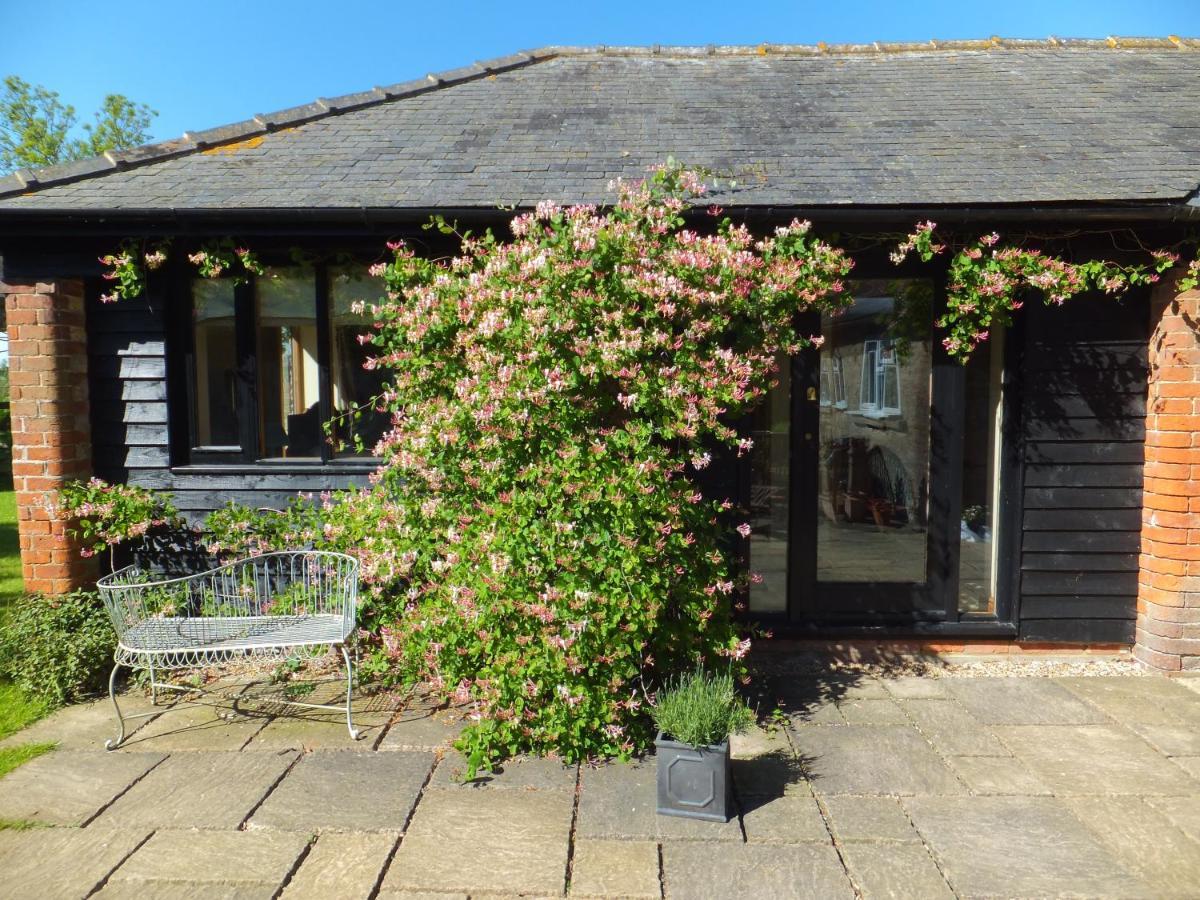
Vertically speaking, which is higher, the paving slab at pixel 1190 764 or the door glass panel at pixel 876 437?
the door glass panel at pixel 876 437

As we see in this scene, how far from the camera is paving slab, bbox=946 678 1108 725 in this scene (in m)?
4.29

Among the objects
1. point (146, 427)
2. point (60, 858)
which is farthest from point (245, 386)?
point (60, 858)

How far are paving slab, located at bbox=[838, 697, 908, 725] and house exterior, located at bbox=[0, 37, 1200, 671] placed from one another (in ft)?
2.47

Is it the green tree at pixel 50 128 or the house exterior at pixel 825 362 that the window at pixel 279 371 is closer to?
the house exterior at pixel 825 362

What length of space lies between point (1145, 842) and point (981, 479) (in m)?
2.74

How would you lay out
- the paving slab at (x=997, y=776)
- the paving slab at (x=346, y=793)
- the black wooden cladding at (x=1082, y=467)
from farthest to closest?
the black wooden cladding at (x=1082, y=467) < the paving slab at (x=997, y=776) < the paving slab at (x=346, y=793)

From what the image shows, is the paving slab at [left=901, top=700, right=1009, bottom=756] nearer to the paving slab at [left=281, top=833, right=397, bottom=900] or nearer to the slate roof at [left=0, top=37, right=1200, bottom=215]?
the paving slab at [left=281, top=833, right=397, bottom=900]

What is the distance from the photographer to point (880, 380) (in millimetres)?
5371

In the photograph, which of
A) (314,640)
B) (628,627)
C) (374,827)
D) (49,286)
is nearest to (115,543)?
(49,286)

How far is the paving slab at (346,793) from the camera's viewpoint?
3.27m

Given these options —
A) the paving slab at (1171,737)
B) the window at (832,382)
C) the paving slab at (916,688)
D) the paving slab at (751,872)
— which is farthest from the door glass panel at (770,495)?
the paving slab at (751,872)

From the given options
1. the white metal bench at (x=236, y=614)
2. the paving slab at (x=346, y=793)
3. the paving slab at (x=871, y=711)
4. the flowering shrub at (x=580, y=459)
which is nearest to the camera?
the paving slab at (x=346, y=793)

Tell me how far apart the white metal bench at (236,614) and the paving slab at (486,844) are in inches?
34.5

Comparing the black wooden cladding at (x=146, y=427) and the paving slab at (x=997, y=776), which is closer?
the paving slab at (x=997, y=776)
